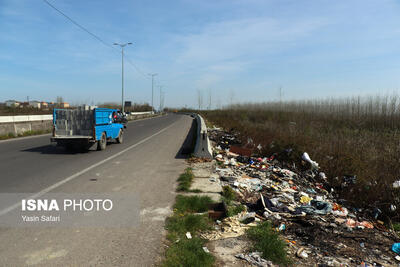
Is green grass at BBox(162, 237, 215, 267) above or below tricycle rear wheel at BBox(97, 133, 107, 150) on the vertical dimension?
below

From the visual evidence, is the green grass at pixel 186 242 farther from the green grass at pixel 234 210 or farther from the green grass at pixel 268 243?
the green grass at pixel 268 243

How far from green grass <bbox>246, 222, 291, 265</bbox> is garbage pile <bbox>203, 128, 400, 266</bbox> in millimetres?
131

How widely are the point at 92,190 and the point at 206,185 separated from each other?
260cm

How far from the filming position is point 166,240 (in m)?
4.12

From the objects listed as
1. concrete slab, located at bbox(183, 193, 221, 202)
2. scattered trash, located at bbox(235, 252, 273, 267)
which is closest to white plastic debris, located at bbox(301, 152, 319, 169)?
concrete slab, located at bbox(183, 193, 221, 202)

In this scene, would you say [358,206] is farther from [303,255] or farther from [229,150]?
[229,150]

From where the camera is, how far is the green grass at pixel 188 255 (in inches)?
136

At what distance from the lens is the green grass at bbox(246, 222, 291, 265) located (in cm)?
369

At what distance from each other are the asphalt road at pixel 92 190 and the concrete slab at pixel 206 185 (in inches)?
22.3

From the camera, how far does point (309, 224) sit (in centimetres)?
482

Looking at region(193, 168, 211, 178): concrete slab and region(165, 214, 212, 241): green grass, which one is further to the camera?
region(193, 168, 211, 178): concrete slab

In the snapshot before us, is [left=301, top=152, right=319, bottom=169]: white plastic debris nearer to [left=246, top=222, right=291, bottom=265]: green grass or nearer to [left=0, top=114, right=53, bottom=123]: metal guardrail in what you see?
[left=246, top=222, right=291, bottom=265]: green grass

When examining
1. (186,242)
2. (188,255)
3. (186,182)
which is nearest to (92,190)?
(186,182)

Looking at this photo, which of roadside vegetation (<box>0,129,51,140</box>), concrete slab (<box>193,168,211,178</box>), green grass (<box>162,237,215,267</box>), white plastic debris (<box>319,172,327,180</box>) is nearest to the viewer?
green grass (<box>162,237,215,267</box>)
